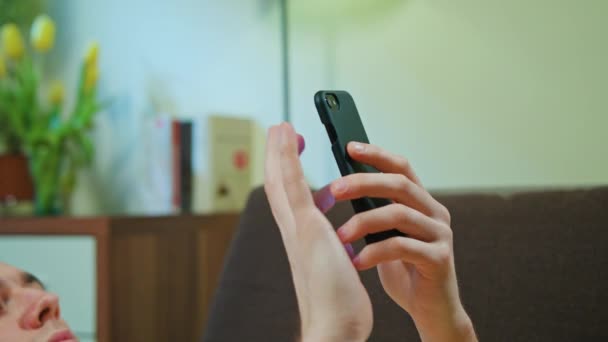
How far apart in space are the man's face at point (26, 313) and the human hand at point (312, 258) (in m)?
0.36

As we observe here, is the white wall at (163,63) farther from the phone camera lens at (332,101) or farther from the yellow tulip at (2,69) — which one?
the phone camera lens at (332,101)

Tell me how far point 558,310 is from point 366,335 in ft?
1.04

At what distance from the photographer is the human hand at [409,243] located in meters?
0.53

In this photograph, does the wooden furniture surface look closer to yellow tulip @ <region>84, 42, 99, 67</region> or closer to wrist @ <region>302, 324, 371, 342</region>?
yellow tulip @ <region>84, 42, 99, 67</region>

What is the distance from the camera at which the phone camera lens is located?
2.03 ft

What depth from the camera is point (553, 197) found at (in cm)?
79

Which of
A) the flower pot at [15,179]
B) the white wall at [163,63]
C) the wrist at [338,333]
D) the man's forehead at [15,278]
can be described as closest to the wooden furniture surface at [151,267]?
the flower pot at [15,179]

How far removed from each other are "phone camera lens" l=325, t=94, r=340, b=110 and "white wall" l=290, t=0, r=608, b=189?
58 centimetres

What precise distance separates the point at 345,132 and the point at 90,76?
1733mm

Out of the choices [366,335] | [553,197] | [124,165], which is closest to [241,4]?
[124,165]

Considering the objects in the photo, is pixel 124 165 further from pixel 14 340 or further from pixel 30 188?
pixel 14 340

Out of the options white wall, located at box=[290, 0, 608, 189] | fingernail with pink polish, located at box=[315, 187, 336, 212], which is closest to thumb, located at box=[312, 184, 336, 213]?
fingernail with pink polish, located at box=[315, 187, 336, 212]

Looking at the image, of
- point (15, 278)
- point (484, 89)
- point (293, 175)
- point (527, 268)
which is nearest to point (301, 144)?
point (293, 175)

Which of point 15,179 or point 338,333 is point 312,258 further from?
point 15,179
